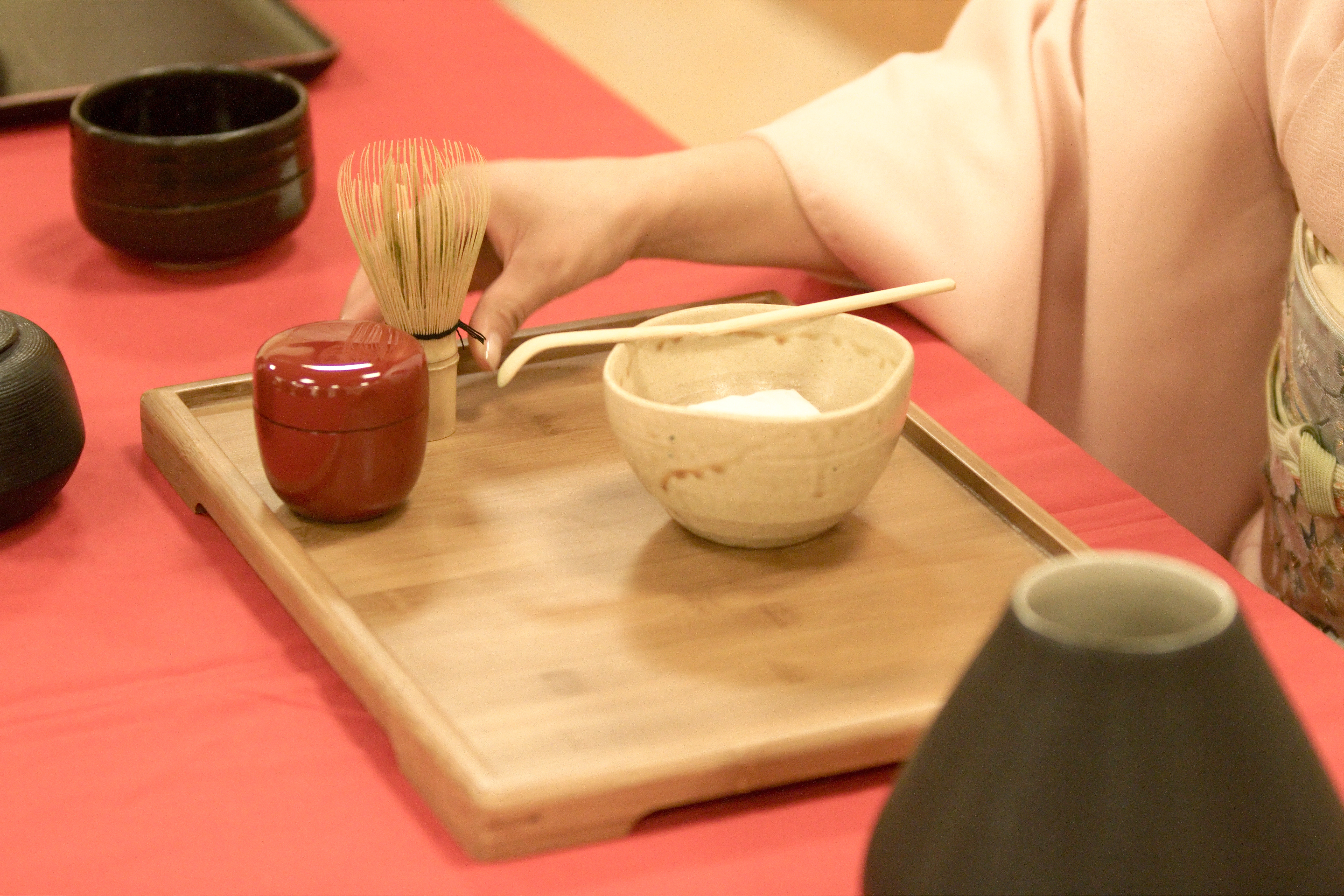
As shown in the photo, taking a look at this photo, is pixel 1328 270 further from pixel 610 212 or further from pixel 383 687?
pixel 383 687

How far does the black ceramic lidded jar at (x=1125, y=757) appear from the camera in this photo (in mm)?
305

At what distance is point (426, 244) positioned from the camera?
63 cm

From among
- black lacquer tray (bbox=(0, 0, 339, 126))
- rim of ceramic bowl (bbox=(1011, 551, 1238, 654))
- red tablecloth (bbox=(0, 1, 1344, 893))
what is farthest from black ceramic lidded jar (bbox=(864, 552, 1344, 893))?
black lacquer tray (bbox=(0, 0, 339, 126))

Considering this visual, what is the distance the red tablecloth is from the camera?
0.46 m

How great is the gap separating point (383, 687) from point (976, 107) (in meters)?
0.57

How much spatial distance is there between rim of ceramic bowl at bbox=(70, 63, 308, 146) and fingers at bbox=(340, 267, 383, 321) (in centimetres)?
17

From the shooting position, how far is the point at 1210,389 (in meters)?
0.93

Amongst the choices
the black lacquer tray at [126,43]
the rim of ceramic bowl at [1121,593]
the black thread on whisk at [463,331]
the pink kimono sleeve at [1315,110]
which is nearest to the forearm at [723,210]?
the black thread on whisk at [463,331]

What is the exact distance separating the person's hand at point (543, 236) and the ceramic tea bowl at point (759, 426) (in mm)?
135

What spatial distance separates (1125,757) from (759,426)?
251mm

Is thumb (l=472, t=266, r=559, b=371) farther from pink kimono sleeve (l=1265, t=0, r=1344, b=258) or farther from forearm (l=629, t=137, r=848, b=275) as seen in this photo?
pink kimono sleeve (l=1265, t=0, r=1344, b=258)

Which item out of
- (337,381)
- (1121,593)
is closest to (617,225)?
(337,381)

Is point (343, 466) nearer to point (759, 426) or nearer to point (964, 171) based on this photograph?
point (759, 426)

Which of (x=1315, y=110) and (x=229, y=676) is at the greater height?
(x=1315, y=110)
